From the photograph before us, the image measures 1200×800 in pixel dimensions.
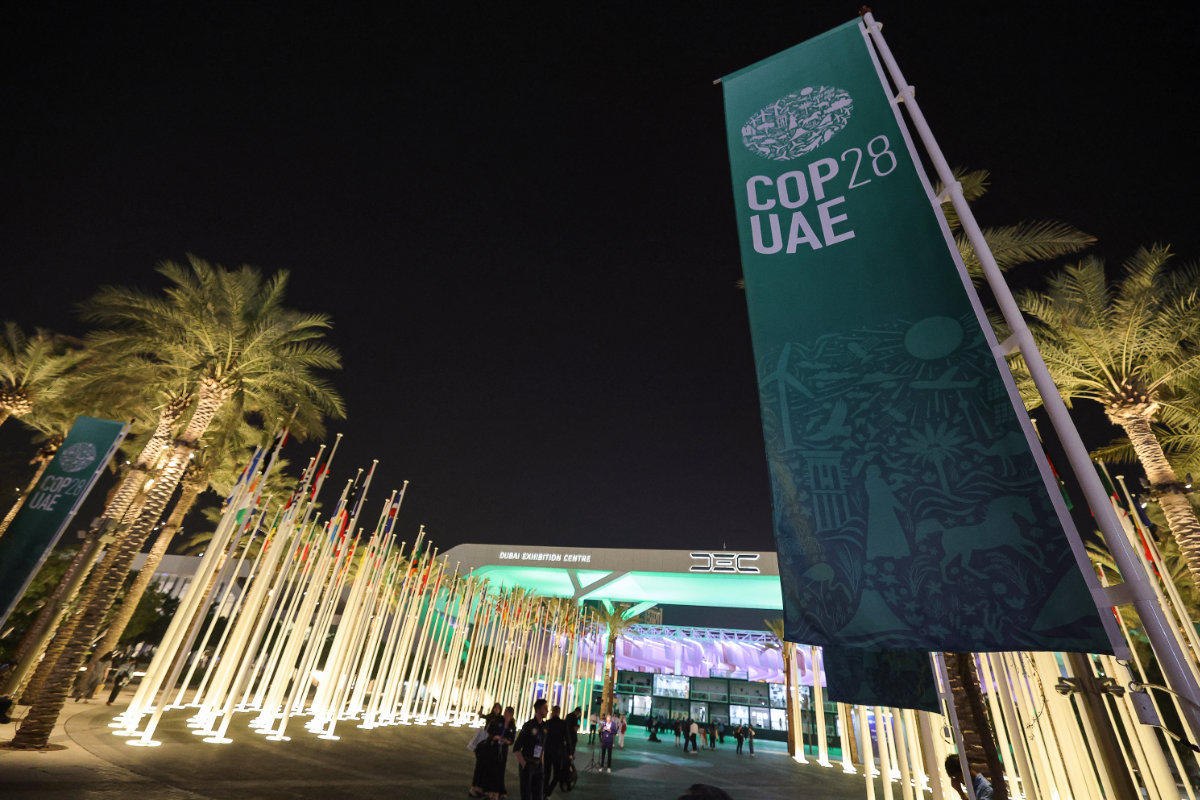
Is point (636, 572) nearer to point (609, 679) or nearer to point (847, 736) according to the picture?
point (609, 679)

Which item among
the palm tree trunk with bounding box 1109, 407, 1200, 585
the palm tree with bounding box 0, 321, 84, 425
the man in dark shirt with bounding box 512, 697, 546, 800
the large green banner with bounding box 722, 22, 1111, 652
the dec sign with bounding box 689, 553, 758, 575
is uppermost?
the palm tree with bounding box 0, 321, 84, 425

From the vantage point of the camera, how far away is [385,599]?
19.9m

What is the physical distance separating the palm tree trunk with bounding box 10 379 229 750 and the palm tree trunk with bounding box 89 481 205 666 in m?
7.32

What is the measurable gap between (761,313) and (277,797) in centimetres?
782

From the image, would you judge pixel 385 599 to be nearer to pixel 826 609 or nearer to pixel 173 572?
pixel 826 609

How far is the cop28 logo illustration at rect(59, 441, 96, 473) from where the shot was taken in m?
10.9

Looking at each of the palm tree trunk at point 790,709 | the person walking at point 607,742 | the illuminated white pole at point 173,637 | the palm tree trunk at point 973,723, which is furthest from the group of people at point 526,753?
the palm tree trunk at point 790,709

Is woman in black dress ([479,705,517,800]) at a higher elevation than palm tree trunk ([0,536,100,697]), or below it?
below

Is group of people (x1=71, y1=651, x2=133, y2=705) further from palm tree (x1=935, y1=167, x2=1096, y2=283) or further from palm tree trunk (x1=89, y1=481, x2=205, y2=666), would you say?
palm tree (x1=935, y1=167, x2=1096, y2=283)

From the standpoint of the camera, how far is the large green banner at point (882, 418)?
2.61 m

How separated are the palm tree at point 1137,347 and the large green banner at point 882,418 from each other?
10344mm

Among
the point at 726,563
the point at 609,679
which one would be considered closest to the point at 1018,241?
the point at 726,563

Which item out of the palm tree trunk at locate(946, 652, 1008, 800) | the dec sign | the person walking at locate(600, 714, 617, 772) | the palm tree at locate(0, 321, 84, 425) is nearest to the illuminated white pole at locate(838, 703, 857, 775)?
the dec sign

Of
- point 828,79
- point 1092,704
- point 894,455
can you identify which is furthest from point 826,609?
point 1092,704
